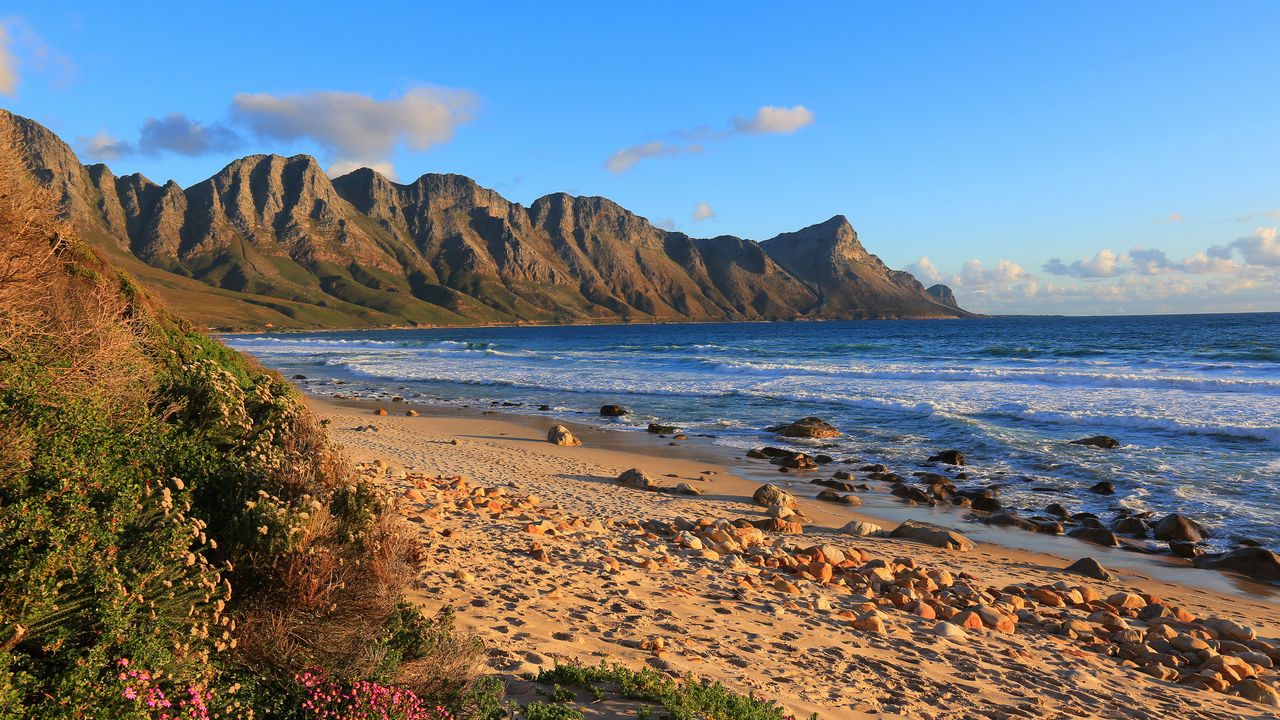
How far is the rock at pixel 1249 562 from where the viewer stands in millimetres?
10570

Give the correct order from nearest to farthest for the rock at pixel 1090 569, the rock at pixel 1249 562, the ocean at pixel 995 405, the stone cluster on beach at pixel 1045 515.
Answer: the rock at pixel 1090 569
the rock at pixel 1249 562
the stone cluster on beach at pixel 1045 515
the ocean at pixel 995 405

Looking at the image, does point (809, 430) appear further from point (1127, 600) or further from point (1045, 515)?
point (1127, 600)

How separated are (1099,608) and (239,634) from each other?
380 inches

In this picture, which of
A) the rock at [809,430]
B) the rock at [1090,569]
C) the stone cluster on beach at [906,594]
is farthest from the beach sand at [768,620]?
the rock at [809,430]

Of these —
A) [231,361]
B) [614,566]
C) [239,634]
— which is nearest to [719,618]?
[614,566]

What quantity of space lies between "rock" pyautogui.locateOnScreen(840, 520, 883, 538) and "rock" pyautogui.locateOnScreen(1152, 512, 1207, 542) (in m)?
4.84

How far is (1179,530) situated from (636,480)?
9.96 m

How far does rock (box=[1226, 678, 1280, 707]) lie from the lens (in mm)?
6691

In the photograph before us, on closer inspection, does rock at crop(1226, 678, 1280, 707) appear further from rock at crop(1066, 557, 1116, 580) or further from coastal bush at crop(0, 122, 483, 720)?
coastal bush at crop(0, 122, 483, 720)

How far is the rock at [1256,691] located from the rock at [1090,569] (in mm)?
3506

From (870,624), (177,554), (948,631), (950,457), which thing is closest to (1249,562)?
(948,631)

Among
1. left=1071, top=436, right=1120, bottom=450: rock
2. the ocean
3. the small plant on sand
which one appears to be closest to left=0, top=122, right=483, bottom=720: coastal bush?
the small plant on sand

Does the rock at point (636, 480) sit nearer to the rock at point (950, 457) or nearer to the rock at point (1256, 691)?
the rock at point (950, 457)

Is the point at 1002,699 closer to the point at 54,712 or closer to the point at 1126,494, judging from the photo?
the point at 54,712
